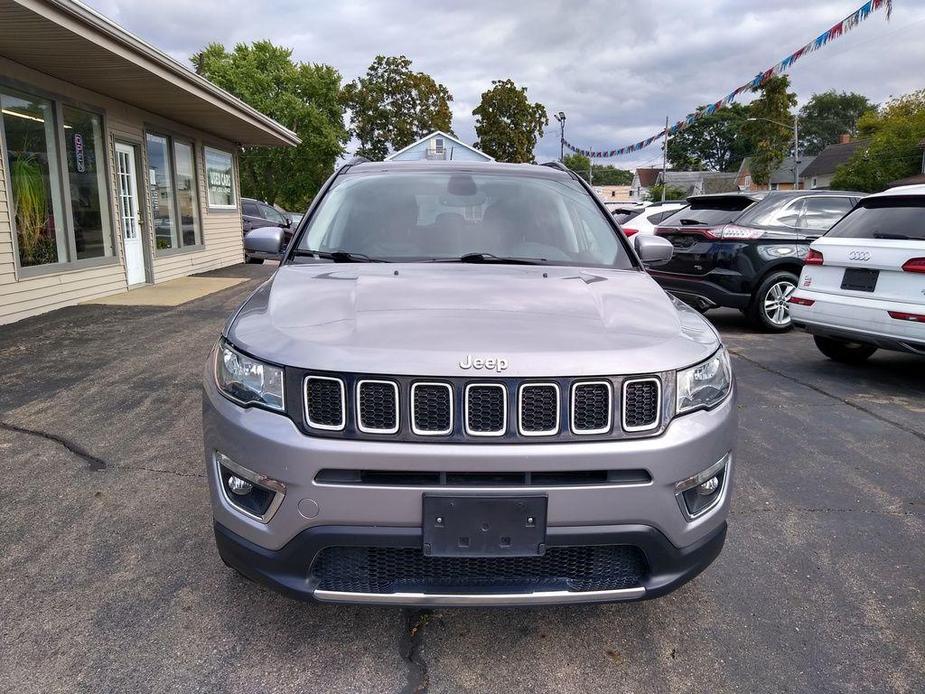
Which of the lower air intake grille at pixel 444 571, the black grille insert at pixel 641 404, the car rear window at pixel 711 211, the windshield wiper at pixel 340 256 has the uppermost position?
the car rear window at pixel 711 211

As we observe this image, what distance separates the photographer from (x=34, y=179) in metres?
8.40

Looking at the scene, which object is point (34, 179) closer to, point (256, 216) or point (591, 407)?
point (591, 407)

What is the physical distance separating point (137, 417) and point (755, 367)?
17.7 feet

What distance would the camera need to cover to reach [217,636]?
232 cm

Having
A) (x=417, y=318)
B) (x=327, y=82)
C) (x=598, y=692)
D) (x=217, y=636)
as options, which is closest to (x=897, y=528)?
(x=598, y=692)

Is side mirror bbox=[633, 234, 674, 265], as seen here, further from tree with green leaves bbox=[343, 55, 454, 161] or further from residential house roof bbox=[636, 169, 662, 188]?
residential house roof bbox=[636, 169, 662, 188]


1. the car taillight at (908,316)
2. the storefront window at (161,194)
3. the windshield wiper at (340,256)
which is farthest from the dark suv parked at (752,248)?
the storefront window at (161,194)

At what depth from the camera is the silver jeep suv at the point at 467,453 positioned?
6.29 ft

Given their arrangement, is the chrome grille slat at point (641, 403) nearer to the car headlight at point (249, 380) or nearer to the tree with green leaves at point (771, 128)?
the car headlight at point (249, 380)

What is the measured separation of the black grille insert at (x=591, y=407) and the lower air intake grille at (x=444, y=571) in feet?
1.19

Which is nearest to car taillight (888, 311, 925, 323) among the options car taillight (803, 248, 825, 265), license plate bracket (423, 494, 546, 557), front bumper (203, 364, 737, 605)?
car taillight (803, 248, 825, 265)

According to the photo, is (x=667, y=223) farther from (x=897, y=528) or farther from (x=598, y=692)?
(x=598, y=692)

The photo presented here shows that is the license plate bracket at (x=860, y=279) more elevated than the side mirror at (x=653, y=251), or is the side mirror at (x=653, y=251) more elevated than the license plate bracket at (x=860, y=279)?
the side mirror at (x=653, y=251)

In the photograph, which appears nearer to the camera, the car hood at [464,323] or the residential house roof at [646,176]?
the car hood at [464,323]
